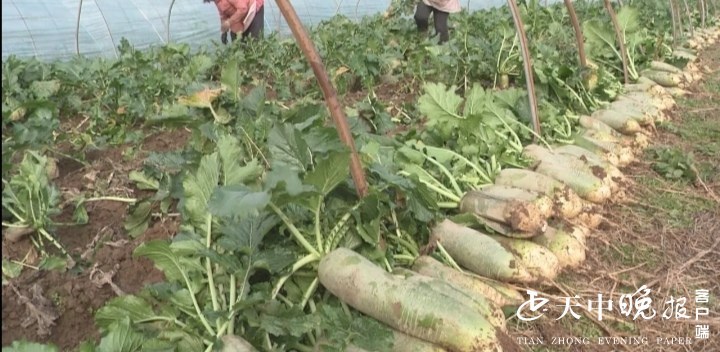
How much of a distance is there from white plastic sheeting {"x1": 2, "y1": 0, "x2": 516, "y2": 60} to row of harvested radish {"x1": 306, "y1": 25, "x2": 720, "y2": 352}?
6.67m

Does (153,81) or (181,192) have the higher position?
(181,192)

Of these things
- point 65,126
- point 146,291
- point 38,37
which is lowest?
point 38,37

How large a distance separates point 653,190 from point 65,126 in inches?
176

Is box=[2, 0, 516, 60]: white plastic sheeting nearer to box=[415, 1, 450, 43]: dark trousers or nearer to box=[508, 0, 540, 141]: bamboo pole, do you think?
box=[415, 1, 450, 43]: dark trousers

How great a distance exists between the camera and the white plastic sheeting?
30.0 ft

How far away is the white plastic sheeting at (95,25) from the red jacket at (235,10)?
4.71ft

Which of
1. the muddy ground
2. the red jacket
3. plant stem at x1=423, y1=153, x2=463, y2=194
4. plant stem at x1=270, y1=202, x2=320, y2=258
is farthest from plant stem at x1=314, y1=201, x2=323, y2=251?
the red jacket

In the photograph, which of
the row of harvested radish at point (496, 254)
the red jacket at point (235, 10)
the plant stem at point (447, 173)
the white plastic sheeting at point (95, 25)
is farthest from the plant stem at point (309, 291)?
the white plastic sheeting at point (95, 25)

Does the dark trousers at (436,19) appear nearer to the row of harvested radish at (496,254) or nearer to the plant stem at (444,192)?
the row of harvested radish at (496,254)

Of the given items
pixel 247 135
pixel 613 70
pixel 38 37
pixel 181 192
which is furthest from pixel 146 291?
pixel 38 37

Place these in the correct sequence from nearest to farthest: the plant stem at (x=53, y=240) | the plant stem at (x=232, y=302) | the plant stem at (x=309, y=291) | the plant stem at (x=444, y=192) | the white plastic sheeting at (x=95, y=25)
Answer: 1. the plant stem at (x=232, y=302)
2. the plant stem at (x=309, y=291)
3. the plant stem at (x=53, y=240)
4. the plant stem at (x=444, y=192)
5. the white plastic sheeting at (x=95, y=25)

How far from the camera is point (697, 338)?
2.72m

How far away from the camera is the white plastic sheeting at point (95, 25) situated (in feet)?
30.0

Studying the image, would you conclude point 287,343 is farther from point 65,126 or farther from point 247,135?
point 65,126
